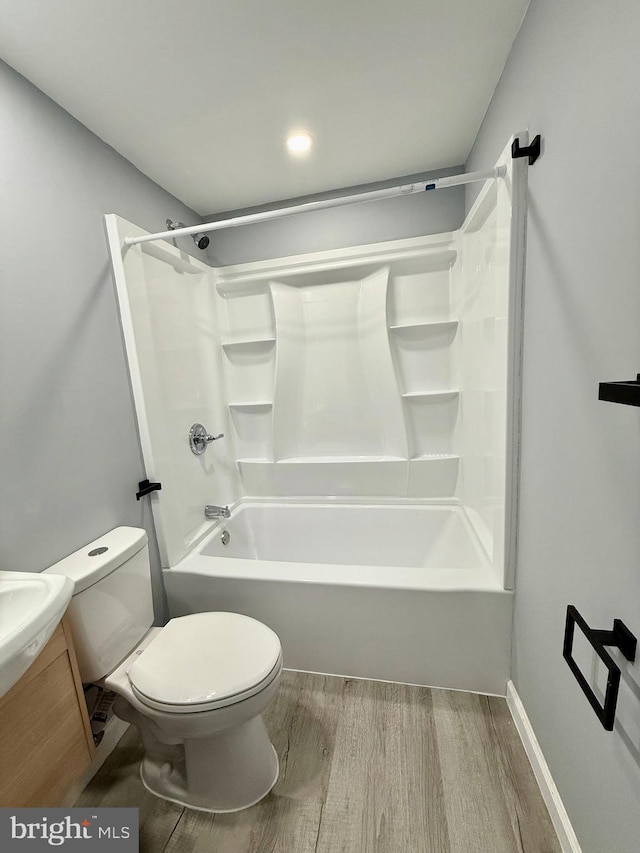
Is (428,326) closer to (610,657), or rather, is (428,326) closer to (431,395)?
(431,395)

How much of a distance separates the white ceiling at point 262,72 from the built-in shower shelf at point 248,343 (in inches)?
36.0

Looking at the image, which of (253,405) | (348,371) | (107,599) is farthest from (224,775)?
(348,371)

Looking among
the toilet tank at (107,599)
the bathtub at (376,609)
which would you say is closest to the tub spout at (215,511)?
the bathtub at (376,609)

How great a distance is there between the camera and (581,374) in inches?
33.4

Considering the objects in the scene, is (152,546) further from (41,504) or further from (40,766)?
(40,766)

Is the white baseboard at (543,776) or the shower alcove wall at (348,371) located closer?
the white baseboard at (543,776)

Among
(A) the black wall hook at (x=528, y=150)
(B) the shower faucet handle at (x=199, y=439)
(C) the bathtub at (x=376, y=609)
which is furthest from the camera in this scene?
(B) the shower faucet handle at (x=199, y=439)

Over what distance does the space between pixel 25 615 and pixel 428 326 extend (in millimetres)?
2183

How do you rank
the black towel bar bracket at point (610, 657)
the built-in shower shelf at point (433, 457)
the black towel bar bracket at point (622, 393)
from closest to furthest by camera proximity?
the black towel bar bracket at point (622, 393) → the black towel bar bracket at point (610, 657) → the built-in shower shelf at point (433, 457)

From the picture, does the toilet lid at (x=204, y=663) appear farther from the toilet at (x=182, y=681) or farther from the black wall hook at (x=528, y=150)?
the black wall hook at (x=528, y=150)

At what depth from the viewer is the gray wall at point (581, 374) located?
677 millimetres

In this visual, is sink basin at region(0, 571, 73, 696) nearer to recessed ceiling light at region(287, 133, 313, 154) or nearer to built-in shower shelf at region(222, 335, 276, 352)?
built-in shower shelf at region(222, 335, 276, 352)

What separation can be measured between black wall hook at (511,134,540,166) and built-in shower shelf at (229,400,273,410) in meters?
1.74

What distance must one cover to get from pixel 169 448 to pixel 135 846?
1.35 m
